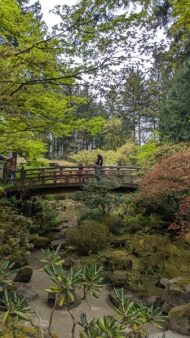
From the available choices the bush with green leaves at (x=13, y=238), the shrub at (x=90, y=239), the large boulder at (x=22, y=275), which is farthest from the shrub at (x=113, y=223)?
the large boulder at (x=22, y=275)

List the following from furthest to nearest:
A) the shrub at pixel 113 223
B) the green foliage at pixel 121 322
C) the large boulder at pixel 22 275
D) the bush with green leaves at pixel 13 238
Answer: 1. the shrub at pixel 113 223
2. the bush with green leaves at pixel 13 238
3. the large boulder at pixel 22 275
4. the green foliage at pixel 121 322

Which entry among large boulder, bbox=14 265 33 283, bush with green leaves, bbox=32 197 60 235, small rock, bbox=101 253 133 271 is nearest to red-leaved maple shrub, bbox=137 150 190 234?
small rock, bbox=101 253 133 271

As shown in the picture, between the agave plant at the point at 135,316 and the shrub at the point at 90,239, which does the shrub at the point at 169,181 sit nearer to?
the shrub at the point at 90,239

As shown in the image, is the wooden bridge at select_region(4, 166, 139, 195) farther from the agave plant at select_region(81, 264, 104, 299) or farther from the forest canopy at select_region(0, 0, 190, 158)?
the agave plant at select_region(81, 264, 104, 299)

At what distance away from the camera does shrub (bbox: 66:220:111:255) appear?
382 inches

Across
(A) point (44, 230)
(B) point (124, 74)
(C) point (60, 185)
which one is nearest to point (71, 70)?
(B) point (124, 74)

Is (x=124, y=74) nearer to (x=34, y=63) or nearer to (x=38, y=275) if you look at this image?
(x=34, y=63)

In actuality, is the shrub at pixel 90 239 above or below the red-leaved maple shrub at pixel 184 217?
below

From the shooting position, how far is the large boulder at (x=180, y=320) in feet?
17.4

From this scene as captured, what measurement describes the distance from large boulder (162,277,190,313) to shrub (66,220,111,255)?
3653mm

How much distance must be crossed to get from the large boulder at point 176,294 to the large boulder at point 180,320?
0.54 metres

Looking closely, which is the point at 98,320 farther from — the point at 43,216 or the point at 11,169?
the point at 11,169

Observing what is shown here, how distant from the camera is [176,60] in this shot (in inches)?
227

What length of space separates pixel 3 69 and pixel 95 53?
1.74m
